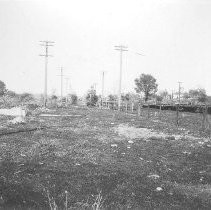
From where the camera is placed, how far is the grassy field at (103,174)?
541 centimetres

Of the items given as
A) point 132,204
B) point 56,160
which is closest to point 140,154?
point 56,160

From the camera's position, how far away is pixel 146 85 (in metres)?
84.9

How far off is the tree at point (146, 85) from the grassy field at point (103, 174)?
243ft

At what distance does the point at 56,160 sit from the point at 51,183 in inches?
77.8

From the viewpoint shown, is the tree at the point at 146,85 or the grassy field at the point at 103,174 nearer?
the grassy field at the point at 103,174

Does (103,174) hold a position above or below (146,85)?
below

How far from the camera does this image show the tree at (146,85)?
84.4 meters

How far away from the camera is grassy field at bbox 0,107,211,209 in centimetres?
541

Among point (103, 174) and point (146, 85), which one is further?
point (146, 85)

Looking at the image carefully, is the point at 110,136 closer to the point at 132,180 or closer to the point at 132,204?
the point at 132,180

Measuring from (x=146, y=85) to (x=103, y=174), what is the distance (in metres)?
79.1

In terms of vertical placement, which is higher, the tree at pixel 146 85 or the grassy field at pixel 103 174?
the tree at pixel 146 85

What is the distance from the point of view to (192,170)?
7.57 metres

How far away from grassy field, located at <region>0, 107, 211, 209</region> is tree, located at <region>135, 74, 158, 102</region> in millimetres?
73990
